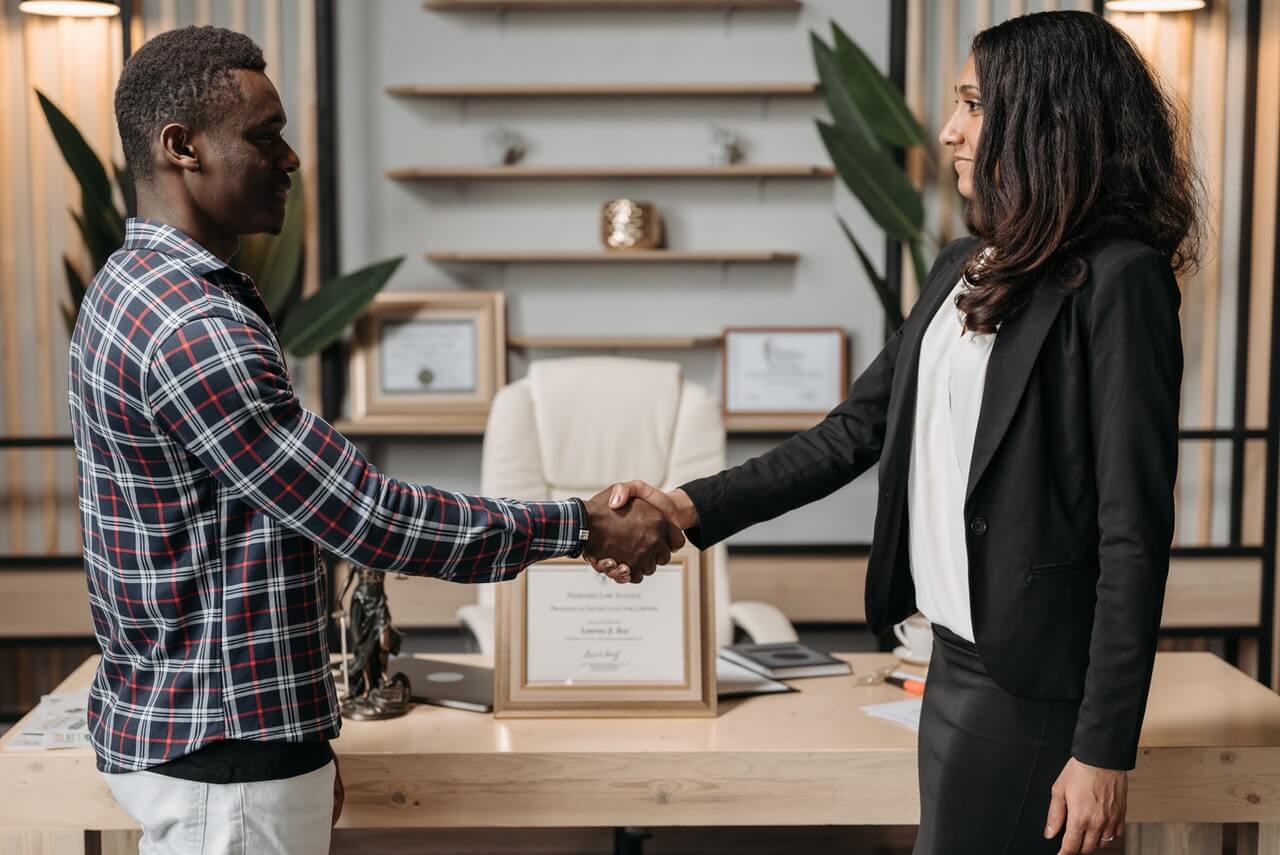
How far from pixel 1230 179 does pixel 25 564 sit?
3553 millimetres

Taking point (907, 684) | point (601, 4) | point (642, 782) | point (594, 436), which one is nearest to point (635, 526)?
point (642, 782)

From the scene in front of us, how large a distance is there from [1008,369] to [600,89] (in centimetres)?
243

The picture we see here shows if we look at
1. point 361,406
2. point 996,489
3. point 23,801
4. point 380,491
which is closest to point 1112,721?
→ point 996,489

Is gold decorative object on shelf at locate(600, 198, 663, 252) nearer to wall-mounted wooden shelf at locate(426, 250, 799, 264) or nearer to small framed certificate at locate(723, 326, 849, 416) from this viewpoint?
wall-mounted wooden shelf at locate(426, 250, 799, 264)

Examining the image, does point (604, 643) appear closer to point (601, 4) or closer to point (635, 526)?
point (635, 526)

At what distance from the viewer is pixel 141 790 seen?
1322 millimetres

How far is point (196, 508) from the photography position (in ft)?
Answer: 4.21

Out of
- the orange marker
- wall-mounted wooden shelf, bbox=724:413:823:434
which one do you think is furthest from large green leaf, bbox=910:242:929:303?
the orange marker

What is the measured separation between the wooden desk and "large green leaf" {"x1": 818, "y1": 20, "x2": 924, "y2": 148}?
194cm

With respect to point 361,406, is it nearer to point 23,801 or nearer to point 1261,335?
point 23,801

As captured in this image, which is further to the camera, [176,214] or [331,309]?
[331,309]

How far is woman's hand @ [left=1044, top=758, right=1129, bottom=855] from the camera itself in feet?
4.29

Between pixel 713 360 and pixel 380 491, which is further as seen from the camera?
pixel 713 360

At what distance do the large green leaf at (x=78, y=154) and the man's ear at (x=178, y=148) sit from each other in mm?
2071
